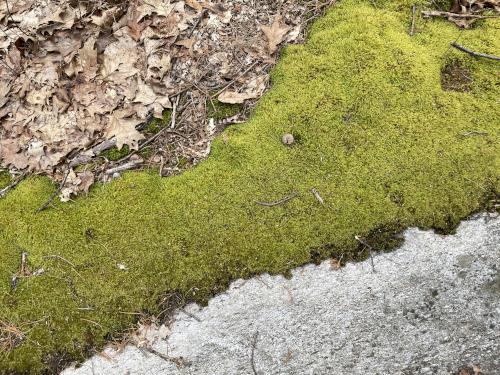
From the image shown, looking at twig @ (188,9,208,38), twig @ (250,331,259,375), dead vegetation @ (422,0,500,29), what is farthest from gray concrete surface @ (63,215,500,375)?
twig @ (188,9,208,38)

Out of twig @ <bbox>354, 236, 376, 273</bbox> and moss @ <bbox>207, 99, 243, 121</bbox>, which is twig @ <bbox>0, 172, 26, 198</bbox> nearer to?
moss @ <bbox>207, 99, 243, 121</bbox>

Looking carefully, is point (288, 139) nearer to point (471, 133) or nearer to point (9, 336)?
point (471, 133)

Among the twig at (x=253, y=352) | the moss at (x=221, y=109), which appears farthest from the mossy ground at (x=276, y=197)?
the twig at (x=253, y=352)

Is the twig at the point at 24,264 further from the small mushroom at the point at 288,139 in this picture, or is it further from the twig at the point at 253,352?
the small mushroom at the point at 288,139

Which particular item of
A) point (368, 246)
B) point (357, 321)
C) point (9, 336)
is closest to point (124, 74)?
point (9, 336)

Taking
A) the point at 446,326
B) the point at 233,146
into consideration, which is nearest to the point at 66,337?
the point at 233,146
